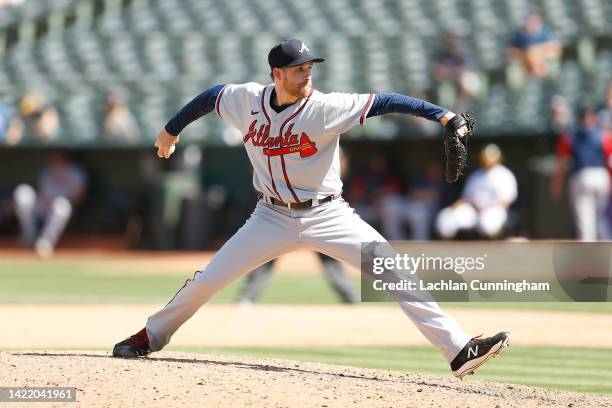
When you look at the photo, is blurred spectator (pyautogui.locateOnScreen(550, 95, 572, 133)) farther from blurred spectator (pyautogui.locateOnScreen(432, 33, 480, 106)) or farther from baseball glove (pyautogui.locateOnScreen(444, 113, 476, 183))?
baseball glove (pyautogui.locateOnScreen(444, 113, 476, 183))

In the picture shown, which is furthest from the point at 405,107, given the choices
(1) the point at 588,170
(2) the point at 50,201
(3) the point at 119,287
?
(2) the point at 50,201

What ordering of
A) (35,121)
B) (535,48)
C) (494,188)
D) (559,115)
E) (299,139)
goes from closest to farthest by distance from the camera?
(299,139) < (494,188) < (559,115) < (535,48) < (35,121)

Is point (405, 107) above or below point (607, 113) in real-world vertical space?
below

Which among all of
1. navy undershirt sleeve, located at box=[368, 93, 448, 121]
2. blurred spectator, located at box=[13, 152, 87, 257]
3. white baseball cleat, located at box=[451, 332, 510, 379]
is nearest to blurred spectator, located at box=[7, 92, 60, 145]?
blurred spectator, located at box=[13, 152, 87, 257]

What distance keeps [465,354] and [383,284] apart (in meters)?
0.57

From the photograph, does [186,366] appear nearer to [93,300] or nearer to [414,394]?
[414,394]

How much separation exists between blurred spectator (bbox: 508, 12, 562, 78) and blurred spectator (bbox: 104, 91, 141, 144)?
237 inches

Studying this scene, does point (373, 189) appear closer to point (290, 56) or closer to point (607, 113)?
point (607, 113)

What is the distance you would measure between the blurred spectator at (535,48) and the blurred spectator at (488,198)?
3.61 meters

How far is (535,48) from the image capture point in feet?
53.6

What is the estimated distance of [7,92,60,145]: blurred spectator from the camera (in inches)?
722

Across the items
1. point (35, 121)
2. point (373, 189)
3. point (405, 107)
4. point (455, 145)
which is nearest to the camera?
point (455, 145)

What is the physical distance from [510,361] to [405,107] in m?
2.52

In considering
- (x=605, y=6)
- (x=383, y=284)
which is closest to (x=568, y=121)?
(x=605, y=6)
